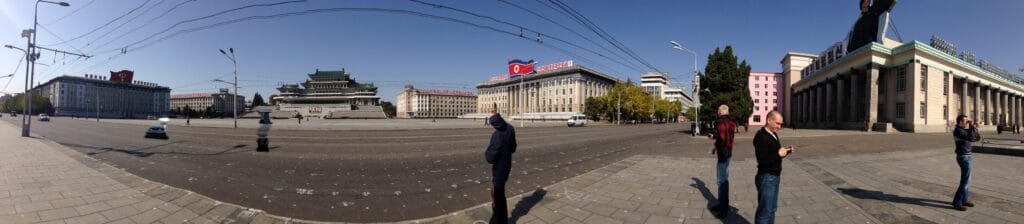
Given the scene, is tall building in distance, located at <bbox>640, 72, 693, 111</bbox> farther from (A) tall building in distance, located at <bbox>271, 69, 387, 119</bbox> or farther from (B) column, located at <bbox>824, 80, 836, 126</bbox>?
(A) tall building in distance, located at <bbox>271, 69, 387, 119</bbox>

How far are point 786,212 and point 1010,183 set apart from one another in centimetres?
637

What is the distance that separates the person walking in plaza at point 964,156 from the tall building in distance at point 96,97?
514ft

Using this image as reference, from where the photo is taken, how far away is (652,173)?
811cm

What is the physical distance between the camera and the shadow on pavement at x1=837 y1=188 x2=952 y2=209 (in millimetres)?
5449

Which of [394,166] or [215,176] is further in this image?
[394,166]

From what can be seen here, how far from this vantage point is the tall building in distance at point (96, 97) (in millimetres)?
115625

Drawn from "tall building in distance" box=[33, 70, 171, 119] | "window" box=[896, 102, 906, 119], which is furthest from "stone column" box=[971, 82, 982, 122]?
"tall building in distance" box=[33, 70, 171, 119]

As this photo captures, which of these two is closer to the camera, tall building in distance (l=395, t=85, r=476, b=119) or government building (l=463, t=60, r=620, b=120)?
government building (l=463, t=60, r=620, b=120)

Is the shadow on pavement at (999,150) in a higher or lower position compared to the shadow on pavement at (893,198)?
higher

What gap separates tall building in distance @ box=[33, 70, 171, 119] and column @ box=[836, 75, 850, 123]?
16155 cm

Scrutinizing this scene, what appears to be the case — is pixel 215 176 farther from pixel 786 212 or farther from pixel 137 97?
pixel 137 97

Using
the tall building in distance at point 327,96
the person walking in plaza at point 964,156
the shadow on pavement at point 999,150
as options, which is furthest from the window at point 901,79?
the tall building in distance at point 327,96

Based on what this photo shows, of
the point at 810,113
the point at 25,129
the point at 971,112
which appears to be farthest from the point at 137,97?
the point at 971,112

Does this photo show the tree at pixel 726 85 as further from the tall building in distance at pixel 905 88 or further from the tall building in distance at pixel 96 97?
the tall building in distance at pixel 96 97
